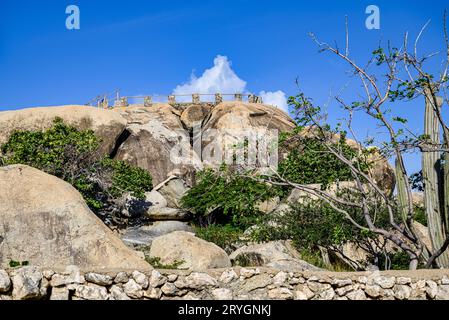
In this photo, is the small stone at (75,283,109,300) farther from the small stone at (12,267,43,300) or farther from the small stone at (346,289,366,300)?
the small stone at (346,289,366,300)

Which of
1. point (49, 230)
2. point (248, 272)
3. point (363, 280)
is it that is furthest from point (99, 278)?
point (49, 230)

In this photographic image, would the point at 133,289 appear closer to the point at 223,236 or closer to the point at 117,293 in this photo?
the point at 117,293

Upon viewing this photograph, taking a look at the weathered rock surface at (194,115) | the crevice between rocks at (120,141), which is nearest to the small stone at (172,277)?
the crevice between rocks at (120,141)

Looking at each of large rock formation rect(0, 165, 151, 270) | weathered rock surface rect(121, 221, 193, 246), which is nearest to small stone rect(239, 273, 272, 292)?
large rock formation rect(0, 165, 151, 270)

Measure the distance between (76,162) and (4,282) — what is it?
18.9 meters

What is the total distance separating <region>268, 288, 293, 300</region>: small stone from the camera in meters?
8.02

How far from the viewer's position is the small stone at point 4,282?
6.87 metres

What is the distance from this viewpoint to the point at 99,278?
7.47 metres

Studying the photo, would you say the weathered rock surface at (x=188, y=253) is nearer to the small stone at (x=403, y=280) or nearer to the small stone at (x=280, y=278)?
the small stone at (x=280, y=278)

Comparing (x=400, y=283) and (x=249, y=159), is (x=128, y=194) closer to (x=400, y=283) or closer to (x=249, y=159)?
(x=249, y=159)

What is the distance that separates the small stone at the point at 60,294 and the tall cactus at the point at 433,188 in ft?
24.6
